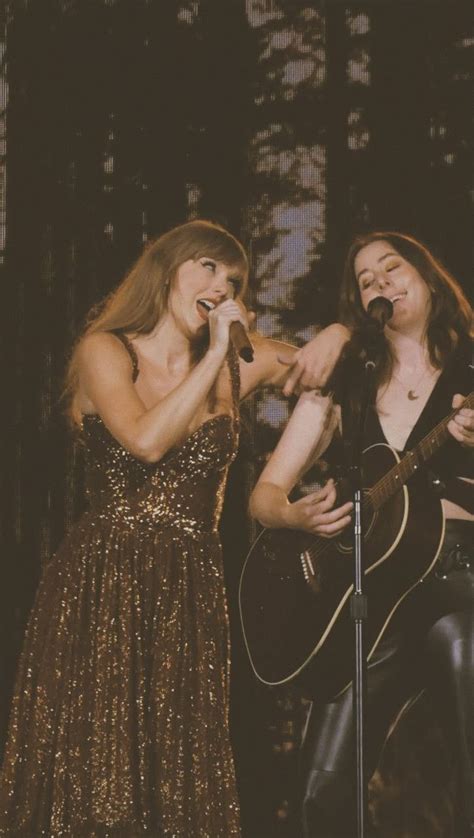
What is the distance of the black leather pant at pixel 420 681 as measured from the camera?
273 cm

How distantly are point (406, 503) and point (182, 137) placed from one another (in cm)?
129

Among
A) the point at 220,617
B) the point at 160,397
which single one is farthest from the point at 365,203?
the point at 220,617

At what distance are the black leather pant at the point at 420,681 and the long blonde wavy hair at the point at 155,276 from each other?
949 mm

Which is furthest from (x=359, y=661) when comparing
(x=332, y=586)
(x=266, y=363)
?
(x=266, y=363)

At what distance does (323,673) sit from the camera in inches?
107

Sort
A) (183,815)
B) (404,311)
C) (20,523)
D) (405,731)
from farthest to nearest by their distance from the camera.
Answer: (20,523) < (404,311) < (405,731) < (183,815)

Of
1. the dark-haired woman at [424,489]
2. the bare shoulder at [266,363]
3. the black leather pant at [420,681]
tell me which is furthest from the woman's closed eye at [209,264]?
the black leather pant at [420,681]

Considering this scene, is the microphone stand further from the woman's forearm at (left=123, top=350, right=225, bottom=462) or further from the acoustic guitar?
the woman's forearm at (left=123, top=350, right=225, bottom=462)

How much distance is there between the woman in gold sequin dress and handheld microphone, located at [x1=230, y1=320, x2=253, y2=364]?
0.02 meters

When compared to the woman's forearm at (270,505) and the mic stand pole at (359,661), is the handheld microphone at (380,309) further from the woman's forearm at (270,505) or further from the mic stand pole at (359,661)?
the woman's forearm at (270,505)

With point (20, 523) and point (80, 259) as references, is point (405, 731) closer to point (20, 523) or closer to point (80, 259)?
point (20, 523)

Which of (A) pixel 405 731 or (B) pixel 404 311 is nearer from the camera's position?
(A) pixel 405 731

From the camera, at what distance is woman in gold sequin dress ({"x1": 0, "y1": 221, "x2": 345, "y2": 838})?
104 inches

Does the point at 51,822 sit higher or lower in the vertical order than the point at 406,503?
lower
